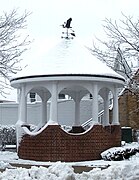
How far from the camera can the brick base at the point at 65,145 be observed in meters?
19.8

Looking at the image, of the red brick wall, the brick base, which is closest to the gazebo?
the brick base

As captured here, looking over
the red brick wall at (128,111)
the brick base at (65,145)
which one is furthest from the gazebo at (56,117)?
the red brick wall at (128,111)

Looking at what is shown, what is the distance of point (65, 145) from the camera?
64.9ft

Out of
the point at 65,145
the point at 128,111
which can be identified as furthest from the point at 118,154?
the point at 128,111

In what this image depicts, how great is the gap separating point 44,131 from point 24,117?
2.28m

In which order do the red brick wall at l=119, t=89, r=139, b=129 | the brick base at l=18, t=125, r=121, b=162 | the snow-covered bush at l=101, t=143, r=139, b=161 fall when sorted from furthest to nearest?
the red brick wall at l=119, t=89, r=139, b=129, the brick base at l=18, t=125, r=121, b=162, the snow-covered bush at l=101, t=143, r=139, b=161

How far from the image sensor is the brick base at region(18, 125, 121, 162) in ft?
64.8

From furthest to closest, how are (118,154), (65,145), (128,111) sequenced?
1. (128,111)
2. (65,145)
3. (118,154)

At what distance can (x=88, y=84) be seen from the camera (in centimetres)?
2058

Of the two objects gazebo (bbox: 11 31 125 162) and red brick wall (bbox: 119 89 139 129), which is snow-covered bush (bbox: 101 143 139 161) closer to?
gazebo (bbox: 11 31 125 162)

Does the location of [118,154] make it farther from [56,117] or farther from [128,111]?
[128,111]

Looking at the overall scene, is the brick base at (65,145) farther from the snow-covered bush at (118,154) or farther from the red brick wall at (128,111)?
the red brick wall at (128,111)

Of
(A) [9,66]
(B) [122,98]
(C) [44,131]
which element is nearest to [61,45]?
(A) [9,66]

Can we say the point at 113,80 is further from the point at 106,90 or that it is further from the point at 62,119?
the point at 62,119
